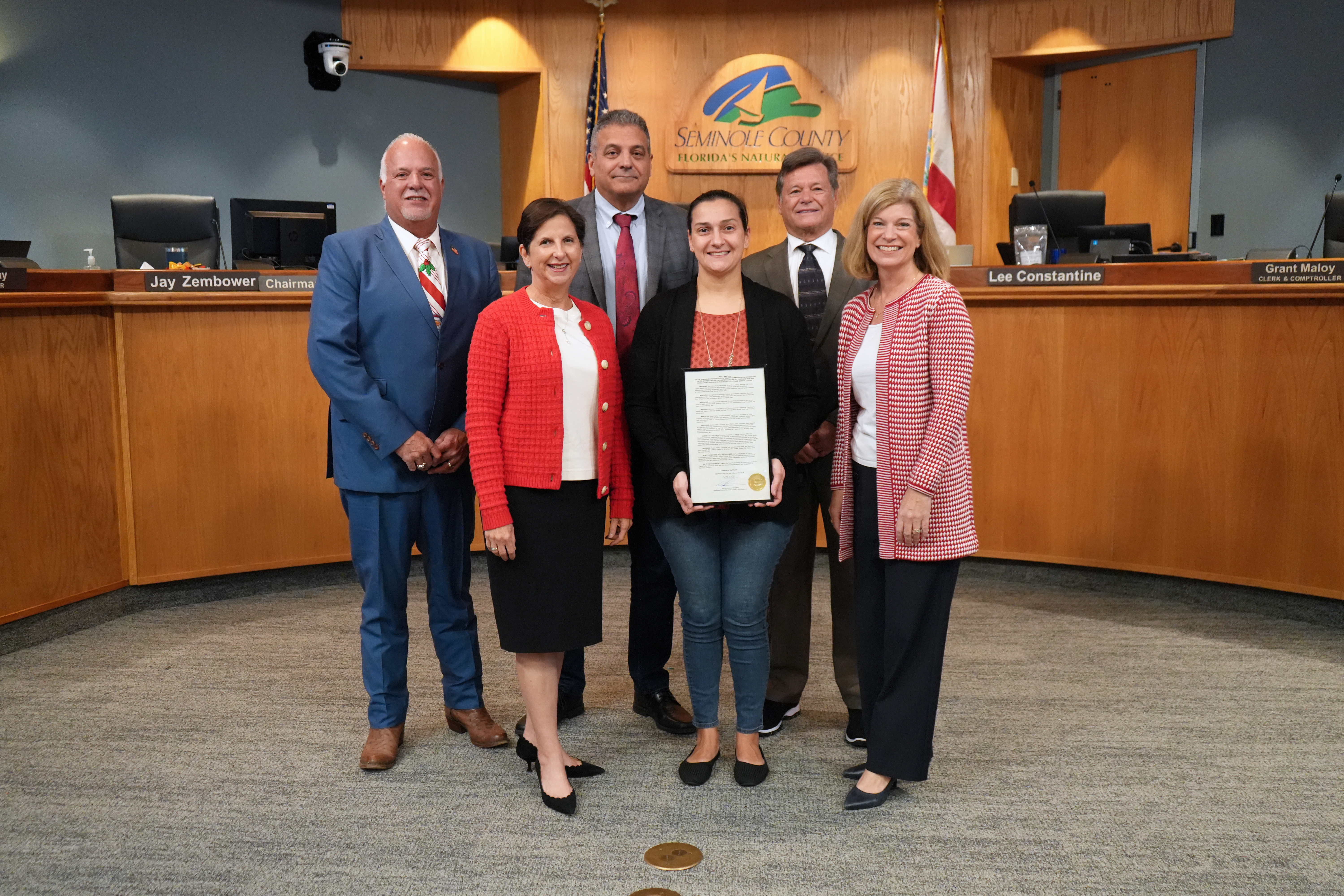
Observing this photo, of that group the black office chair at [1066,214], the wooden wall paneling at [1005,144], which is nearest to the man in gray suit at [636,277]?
the black office chair at [1066,214]

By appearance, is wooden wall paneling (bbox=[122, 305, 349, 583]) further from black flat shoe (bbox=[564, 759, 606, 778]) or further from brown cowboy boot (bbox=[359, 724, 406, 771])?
black flat shoe (bbox=[564, 759, 606, 778])

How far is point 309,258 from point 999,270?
3216 millimetres

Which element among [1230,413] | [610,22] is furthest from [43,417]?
[610,22]

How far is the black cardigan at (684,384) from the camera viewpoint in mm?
2395

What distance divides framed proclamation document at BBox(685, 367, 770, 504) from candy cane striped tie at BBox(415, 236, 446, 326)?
2.51 ft

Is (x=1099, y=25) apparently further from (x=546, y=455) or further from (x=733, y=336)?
(x=546, y=455)

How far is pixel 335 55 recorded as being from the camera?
7.40 metres

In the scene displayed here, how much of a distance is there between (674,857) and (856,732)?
2.59 ft

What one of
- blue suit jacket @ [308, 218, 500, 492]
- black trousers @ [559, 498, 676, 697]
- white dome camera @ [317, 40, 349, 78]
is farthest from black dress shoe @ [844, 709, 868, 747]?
white dome camera @ [317, 40, 349, 78]

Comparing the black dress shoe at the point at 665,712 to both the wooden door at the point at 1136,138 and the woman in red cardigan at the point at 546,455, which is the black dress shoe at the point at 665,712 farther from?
the wooden door at the point at 1136,138

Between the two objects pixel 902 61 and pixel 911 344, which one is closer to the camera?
pixel 911 344

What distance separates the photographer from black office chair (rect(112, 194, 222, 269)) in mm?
5176

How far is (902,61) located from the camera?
736 cm

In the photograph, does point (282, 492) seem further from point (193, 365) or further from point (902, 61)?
point (902, 61)
